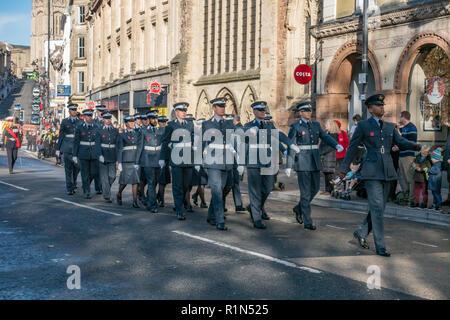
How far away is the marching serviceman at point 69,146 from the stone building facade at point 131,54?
1992cm

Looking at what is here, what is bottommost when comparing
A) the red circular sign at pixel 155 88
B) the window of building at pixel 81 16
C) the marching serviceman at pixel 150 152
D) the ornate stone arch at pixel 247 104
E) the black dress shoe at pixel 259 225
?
the black dress shoe at pixel 259 225

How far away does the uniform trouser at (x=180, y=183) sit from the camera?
11.4 meters

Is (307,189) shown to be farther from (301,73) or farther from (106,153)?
(301,73)

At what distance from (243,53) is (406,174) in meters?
17.8

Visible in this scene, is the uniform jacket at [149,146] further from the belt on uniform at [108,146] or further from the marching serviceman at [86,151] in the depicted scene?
the marching serviceman at [86,151]

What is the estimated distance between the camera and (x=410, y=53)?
19.0m

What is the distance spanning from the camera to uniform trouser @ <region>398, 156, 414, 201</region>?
45.1 feet

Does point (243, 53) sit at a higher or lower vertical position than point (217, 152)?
higher

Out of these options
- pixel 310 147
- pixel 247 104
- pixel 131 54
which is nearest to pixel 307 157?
pixel 310 147

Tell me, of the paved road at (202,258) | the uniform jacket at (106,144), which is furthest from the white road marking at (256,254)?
the uniform jacket at (106,144)

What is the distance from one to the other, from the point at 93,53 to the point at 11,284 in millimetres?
55984

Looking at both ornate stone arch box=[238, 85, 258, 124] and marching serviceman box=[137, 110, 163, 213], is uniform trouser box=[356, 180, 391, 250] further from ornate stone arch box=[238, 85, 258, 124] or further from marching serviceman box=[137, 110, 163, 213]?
ornate stone arch box=[238, 85, 258, 124]

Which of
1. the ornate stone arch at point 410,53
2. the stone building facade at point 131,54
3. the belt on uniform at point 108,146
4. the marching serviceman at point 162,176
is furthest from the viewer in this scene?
the stone building facade at point 131,54

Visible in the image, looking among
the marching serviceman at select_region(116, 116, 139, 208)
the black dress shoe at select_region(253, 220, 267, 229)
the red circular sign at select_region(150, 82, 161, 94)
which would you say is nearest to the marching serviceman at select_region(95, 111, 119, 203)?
the marching serviceman at select_region(116, 116, 139, 208)
